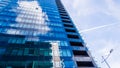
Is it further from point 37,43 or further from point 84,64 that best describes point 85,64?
point 37,43

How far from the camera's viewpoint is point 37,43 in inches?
1619

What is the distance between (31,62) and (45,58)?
3628 mm

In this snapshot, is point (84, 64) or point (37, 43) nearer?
point (84, 64)

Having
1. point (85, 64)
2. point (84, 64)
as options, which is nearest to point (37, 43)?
point (84, 64)

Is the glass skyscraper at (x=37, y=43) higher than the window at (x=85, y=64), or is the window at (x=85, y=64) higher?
the glass skyscraper at (x=37, y=43)

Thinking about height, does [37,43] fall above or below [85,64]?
above

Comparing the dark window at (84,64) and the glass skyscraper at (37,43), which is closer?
the glass skyscraper at (37,43)

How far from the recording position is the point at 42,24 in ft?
176

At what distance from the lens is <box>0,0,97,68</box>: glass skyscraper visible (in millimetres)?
34500

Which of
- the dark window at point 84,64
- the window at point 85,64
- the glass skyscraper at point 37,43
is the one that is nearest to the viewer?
the glass skyscraper at point 37,43

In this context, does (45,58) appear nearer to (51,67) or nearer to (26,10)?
(51,67)

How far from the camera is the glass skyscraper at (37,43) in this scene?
Result: 113 ft

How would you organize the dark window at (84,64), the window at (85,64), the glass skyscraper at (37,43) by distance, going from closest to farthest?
the glass skyscraper at (37,43) < the window at (85,64) < the dark window at (84,64)

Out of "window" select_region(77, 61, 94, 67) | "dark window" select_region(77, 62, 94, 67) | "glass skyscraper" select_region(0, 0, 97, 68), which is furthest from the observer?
"dark window" select_region(77, 62, 94, 67)
